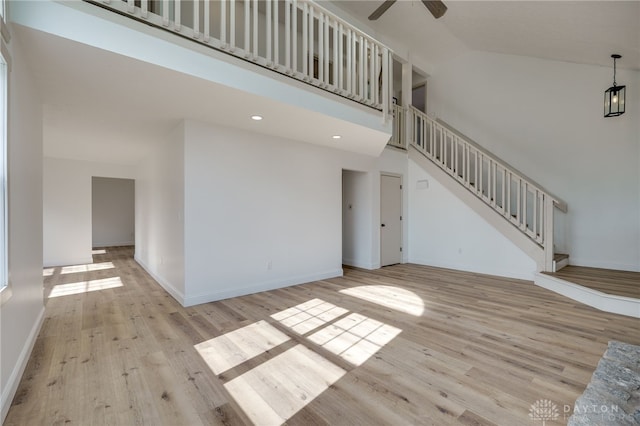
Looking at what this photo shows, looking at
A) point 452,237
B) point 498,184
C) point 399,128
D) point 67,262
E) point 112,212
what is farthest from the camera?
point 112,212

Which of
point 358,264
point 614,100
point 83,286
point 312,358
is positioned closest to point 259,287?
point 312,358

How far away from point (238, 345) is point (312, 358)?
716 mm

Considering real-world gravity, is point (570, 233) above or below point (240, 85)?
below

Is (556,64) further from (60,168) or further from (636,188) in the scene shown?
(60,168)

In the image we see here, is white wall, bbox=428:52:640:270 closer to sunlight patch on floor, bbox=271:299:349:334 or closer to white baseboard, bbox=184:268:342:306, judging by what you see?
white baseboard, bbox=184:268:342:306

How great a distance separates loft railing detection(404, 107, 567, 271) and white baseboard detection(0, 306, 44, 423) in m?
6.22

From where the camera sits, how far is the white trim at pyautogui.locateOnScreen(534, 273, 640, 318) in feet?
10.8

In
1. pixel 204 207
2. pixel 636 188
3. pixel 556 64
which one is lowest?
pixel 204 207

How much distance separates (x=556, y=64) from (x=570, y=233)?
3.27 meters

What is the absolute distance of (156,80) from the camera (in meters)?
2.55

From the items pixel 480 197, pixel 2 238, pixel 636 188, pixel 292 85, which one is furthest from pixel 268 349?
pixel 636 188

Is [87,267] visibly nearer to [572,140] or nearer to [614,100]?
[572,140]

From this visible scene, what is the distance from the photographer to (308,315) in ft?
11.0

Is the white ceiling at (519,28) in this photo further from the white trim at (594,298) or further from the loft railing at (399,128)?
the white trim at (594,298)
